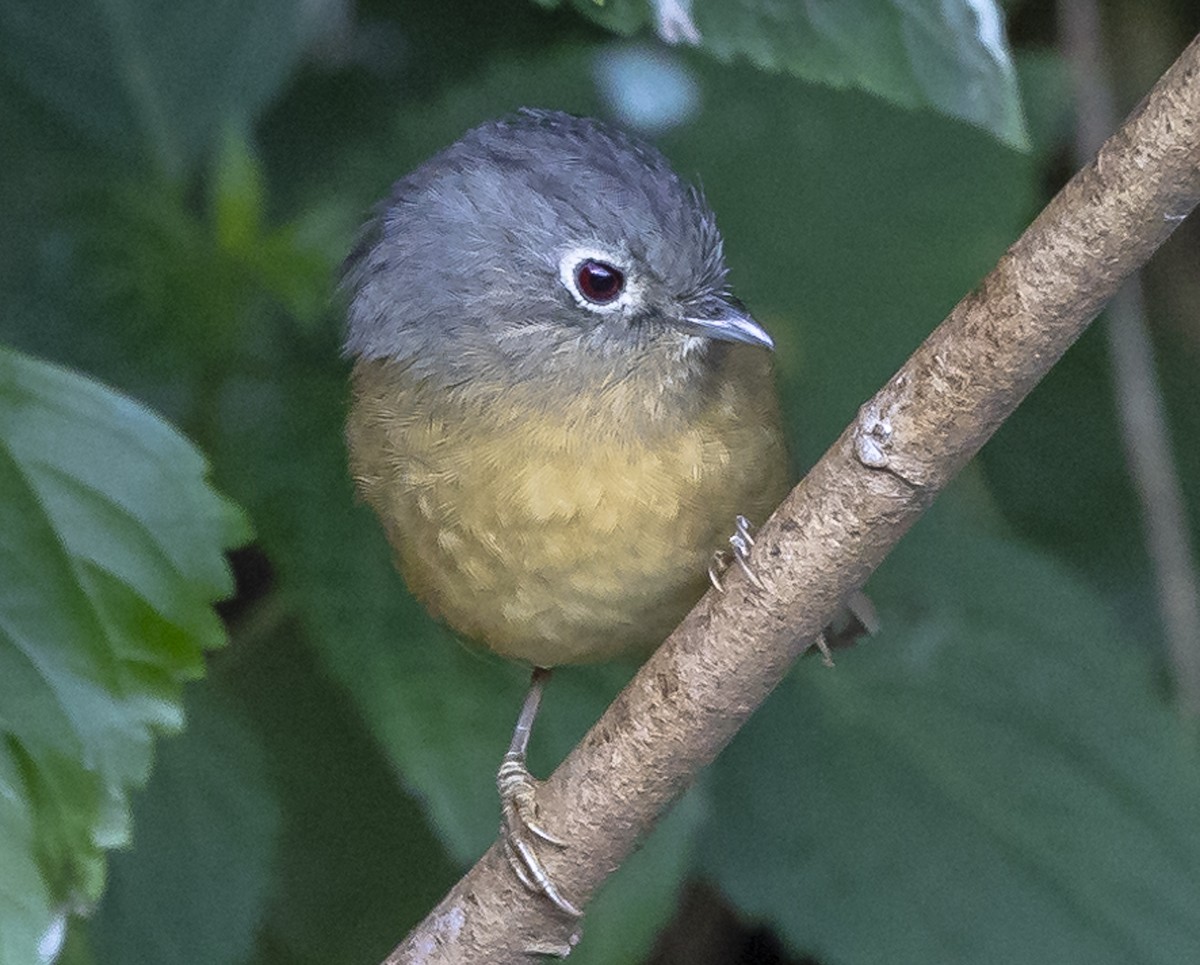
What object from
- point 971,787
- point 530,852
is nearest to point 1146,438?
point 971,787

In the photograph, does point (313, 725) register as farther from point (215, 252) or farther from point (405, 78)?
point (405, 78)

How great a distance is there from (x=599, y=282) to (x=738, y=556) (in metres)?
0.48

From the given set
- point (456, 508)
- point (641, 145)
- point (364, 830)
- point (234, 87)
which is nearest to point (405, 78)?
point (234, 87)

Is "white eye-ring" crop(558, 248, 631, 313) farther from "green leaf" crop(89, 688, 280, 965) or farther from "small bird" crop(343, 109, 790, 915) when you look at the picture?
"green leaf" crop(89, 688, 280, 965)

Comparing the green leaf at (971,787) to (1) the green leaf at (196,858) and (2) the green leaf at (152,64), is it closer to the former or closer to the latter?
(1) the green leaf at (196,858)

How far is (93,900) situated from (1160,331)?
2.17m

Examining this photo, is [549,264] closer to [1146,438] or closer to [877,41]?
[877,41]

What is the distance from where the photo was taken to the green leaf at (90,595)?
1.40 m

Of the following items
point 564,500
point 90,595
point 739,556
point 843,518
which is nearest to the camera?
point 843,518

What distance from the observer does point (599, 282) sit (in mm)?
1721

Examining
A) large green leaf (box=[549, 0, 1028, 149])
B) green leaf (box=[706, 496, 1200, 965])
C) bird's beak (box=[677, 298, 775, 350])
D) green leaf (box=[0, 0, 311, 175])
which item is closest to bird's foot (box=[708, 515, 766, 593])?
bird's beak (box=[677, 298, 775, 350])

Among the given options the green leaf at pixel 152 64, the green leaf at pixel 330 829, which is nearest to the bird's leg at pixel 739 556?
the green leaf at pixel 330 829

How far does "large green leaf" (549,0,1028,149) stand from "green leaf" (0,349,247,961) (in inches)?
24.2

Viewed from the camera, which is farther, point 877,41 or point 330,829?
point 330,829
